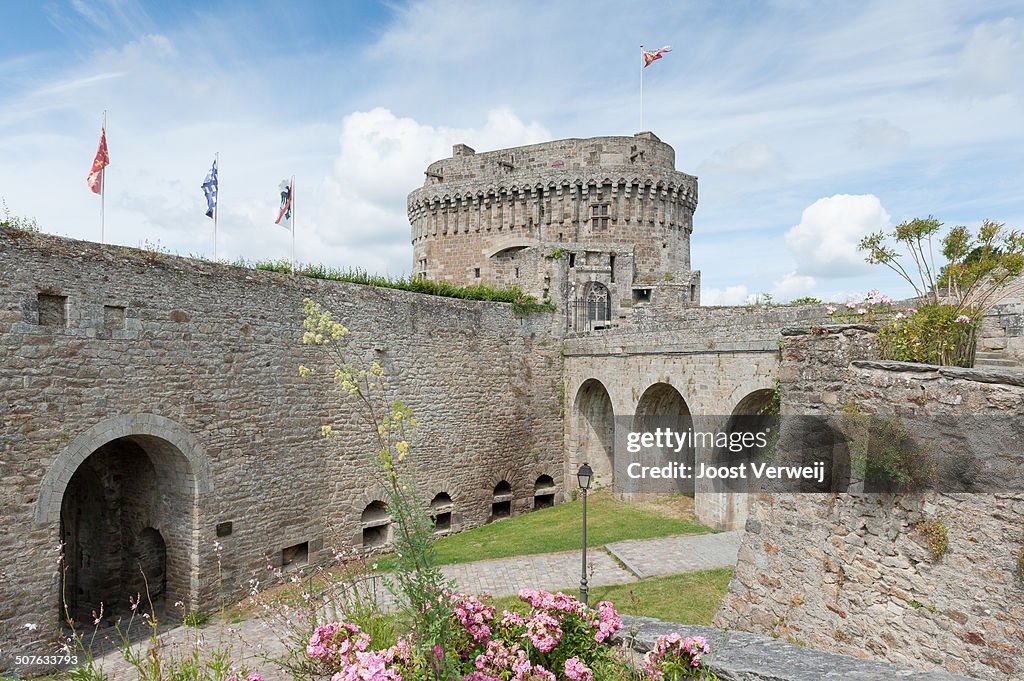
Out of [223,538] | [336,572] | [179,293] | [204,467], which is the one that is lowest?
[336,572]

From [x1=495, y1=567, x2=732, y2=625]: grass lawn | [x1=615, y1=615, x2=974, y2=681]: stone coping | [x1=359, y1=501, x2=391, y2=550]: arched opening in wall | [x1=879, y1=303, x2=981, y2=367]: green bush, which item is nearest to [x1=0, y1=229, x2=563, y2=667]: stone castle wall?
[x1=359, y1=501, x2=391, y2=550]: arched opening in wall

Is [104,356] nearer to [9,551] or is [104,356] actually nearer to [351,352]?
[9,551]

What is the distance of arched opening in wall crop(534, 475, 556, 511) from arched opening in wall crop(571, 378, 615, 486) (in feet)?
3.49

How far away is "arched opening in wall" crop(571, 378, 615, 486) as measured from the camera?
1955 cm

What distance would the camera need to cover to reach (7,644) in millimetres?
8867

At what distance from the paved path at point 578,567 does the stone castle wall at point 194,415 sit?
206cm

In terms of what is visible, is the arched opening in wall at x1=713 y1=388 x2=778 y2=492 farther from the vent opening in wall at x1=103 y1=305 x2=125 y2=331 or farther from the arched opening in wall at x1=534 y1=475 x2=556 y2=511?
the vent opening in wall at x1=103 y1=305 x2=125 y2=331

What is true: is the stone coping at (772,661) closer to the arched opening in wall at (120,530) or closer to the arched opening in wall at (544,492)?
the arched opening in wall at (120,530)

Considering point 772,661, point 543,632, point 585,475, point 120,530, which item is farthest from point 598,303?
point 772,661

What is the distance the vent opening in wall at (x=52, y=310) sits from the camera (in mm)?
9508

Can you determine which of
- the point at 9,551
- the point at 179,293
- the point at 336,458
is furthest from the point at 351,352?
the point at 9,551

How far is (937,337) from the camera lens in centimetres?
574

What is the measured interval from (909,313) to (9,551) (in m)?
12.2

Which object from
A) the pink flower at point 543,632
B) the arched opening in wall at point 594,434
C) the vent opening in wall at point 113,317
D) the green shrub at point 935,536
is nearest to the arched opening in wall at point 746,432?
the arched opening in wall at point 594,434
